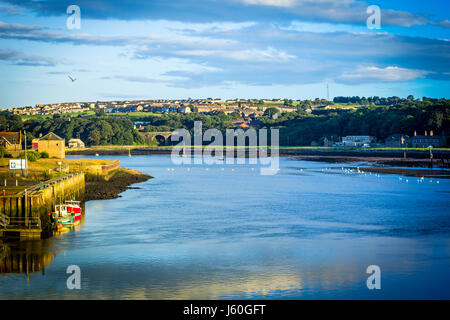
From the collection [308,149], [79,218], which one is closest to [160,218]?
[79,218]

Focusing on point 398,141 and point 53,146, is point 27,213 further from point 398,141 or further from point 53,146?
point 398,141

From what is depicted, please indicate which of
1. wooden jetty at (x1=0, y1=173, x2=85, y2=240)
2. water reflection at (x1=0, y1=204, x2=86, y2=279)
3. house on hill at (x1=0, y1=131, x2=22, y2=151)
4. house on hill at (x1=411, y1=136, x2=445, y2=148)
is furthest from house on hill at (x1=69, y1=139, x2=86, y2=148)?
water reflection at (x1=0, y1=204, x2=86, y2=279)

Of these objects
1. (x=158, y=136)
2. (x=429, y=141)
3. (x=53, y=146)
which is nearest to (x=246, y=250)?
(x=53, y=146)

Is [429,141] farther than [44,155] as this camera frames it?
Yes

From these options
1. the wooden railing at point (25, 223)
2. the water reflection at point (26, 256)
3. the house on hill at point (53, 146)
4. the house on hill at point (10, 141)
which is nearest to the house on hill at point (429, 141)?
the house on hill at point (10, 141)

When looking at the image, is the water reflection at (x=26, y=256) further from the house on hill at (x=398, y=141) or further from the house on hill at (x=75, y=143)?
the house on hill at (x=75, y=143)

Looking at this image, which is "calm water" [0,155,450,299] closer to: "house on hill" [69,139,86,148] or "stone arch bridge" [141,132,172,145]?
"house on hill" [69,139,86,148]
